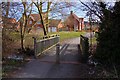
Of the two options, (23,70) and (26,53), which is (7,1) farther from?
(26,53)

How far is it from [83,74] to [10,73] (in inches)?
96.7

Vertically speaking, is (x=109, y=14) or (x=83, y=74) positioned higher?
(x=109, y=14)

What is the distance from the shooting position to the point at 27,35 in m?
15.2

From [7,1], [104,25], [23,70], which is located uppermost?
[7,1]

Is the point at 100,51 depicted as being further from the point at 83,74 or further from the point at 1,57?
the point at 1,57

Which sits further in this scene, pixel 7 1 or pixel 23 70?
pixel 7 1

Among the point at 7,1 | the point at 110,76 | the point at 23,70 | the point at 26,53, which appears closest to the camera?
the point at 110,76

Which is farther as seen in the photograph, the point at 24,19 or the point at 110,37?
the point at 24,19

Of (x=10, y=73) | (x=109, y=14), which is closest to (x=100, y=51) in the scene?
(x=109, y=14)

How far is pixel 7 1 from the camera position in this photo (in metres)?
9.79

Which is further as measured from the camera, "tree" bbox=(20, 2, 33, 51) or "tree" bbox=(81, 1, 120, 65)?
"tree" bbox=(20, 2, 33, 51)

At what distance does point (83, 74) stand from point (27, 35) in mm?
7601

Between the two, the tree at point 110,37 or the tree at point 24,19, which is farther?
the tree at point 24,19

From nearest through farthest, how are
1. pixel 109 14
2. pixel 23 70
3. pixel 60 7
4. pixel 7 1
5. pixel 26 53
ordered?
pixel 109 14, pixel 23 70, pixel 7 1, pixel 26 53, pixel 60 7
